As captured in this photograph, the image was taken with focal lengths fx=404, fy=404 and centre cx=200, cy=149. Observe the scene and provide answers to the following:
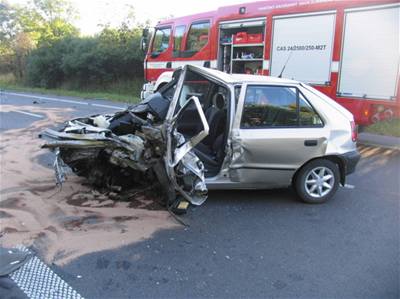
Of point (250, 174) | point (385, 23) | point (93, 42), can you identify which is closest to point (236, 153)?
point (250, 174)

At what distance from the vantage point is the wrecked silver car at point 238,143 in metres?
4.56

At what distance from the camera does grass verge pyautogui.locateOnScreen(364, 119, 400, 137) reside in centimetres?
1026

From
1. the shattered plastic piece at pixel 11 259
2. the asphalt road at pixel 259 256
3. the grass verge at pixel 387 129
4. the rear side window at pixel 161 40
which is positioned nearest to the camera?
the asphalt road at pixel 259 256

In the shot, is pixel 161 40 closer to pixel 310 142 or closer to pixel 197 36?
pixel 197 36

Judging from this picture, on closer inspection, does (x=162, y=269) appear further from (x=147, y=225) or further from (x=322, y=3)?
(x=322, y=3)

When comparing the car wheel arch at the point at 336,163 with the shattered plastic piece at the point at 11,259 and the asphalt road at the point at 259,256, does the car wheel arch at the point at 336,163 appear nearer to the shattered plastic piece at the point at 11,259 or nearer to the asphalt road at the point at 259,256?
the asphalt road at the point at 259,256

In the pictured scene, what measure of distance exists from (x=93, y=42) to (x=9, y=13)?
25435mm

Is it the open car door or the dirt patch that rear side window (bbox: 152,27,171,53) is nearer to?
the dirt patch

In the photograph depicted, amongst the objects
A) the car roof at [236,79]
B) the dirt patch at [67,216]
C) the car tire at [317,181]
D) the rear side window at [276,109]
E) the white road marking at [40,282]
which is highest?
the car roof at [236,79]

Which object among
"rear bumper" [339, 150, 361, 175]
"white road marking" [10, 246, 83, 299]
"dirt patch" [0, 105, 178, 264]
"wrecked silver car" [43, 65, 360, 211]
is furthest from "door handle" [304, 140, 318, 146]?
"white road marking" [10, 246, 83, 299]

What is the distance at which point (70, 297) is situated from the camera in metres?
3.03

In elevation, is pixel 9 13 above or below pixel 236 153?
above

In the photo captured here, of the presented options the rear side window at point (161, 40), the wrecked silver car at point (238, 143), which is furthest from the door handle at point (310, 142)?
the rear side window at point (161, 40)

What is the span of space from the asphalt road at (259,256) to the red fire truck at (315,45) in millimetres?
3470
